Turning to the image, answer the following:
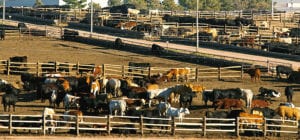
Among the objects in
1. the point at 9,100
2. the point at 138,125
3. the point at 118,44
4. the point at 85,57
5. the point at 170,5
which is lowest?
the point at 138,125

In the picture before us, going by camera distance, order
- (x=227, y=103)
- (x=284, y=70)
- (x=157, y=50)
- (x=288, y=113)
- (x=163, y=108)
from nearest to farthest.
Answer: (x=288, y=113) → (x=163, y=108) → (x=227, y=103) → (x=284, y=70) → (x=157, y=50)

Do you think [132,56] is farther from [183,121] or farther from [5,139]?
[5,139]

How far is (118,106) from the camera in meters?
44.7

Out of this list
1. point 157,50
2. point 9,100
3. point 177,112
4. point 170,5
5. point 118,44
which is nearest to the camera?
point 177,112

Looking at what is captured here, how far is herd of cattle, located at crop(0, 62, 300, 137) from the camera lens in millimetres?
43531

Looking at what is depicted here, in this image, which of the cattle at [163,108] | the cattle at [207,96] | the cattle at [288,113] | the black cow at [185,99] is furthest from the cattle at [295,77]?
the cattle at [163,108]

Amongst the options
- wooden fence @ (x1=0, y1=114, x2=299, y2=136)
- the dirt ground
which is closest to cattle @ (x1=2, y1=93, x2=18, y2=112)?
the dirt ground

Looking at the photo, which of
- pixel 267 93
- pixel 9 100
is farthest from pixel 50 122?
pixel 267 93

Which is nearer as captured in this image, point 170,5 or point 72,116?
point 72,116

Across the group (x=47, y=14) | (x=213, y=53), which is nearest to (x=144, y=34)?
(x=213, y=53)

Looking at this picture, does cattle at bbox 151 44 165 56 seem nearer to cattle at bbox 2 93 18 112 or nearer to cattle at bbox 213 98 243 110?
cattle at bbox 213 98 243 110

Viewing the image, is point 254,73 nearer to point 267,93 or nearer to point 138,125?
point 267,93

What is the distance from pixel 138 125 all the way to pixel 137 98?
26.4 ft

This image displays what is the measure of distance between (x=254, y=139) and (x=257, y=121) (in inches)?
50.0
